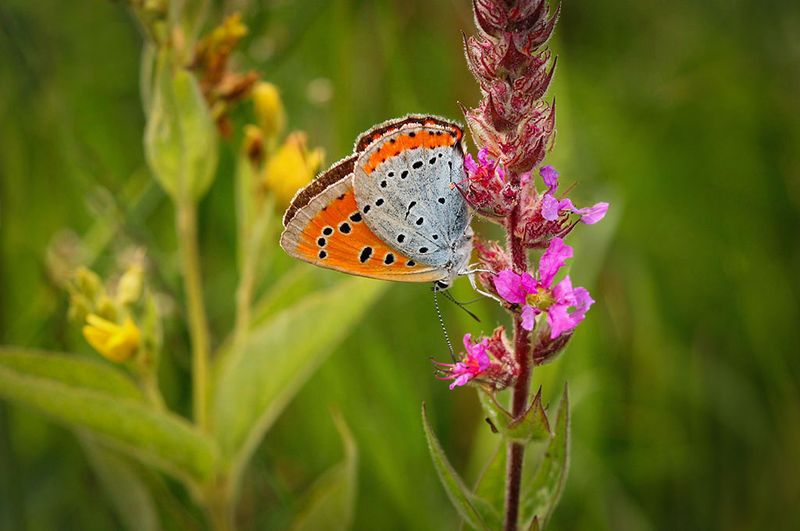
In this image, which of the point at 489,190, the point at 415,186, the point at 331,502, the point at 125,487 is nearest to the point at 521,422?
the point at 489,190

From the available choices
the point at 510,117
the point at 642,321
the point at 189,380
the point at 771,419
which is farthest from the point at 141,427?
the point at 771,419

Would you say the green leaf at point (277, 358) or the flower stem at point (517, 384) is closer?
the flower stem at point (517, 384)

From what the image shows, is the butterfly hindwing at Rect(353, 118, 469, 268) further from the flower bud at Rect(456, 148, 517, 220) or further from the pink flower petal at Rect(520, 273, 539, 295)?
the pink flower petal at Rect(520, 273, 539, 295)

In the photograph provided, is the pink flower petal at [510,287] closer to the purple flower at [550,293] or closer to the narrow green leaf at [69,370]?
the purple flower at [550,293]

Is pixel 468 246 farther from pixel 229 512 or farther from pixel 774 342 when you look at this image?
pixel 774 342

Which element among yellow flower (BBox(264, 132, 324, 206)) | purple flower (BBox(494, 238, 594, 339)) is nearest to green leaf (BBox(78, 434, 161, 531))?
yellow flower (BBox(264, 132, 324, 206))

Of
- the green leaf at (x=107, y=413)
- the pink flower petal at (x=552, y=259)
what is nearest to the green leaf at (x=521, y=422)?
the pink flower petal at (x=552, y=259)
